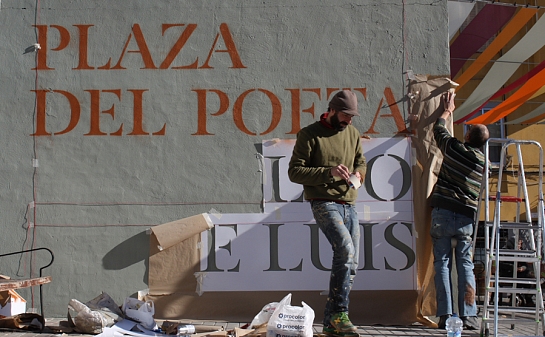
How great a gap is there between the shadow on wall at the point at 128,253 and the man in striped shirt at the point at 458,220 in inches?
103

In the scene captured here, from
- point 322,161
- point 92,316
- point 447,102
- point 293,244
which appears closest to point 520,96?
point 447,102

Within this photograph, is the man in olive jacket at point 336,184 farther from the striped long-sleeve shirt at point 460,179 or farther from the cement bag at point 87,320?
the cement bag at point 87,320

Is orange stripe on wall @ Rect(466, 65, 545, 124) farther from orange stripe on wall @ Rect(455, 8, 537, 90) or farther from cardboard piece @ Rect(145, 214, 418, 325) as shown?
cardboard piece @ Rect(145, 214, 418, 325)

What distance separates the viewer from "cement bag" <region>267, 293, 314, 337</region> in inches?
170

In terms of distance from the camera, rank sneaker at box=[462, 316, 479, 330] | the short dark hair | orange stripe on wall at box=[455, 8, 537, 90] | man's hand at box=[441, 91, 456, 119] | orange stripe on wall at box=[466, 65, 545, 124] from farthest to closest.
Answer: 1. orange stripe on wall at box=[466, 65, 545, 124]
2. orange stripe on wall at box=[455, 8, 537, 90]
3. man's hand at box=[441, 91, 456, 119]
4. the short dark hair
5. sneaker at box=[462, 316, 479, 330]

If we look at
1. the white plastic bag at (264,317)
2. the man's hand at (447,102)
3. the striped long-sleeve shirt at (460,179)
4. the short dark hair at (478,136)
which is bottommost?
the white plastic bag at (264,317)

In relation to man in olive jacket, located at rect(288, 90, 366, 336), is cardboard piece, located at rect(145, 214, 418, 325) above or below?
below

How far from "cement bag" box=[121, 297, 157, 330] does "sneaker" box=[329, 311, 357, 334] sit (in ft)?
4.71

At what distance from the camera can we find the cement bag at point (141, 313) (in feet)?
16.2

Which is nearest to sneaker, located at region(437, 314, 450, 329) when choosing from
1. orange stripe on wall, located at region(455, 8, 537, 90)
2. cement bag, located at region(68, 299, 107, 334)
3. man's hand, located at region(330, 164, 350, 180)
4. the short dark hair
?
the short dark hair

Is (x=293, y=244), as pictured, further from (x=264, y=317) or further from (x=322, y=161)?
(x=322, y=161)

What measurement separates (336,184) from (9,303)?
9.90ft

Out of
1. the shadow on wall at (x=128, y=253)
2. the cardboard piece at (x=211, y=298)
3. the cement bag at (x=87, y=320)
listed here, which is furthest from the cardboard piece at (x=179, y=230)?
the cement bag at (x=87, y=320)

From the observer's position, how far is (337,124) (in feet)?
16.0
